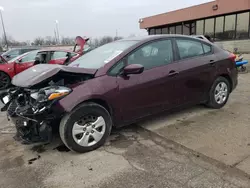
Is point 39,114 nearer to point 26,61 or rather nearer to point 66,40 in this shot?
point 26,61

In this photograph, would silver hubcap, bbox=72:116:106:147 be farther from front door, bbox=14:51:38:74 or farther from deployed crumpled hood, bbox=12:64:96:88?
front door, bbox=14:51:38:74

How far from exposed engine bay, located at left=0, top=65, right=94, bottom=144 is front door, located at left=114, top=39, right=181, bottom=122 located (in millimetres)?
618

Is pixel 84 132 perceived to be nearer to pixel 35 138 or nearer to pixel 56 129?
pixel 56 129

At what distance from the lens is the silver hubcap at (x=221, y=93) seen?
4.77 m

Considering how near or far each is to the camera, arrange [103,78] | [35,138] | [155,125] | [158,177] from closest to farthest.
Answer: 1. [158,177]
2. [35,138]
3. [103,78]
4. [155,125]

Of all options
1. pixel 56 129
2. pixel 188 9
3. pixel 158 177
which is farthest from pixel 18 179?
pixel 188 9

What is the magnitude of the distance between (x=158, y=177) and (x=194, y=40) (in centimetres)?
282

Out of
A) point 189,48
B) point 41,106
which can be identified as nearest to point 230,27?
point 189,48

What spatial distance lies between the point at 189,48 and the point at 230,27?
16.2 metres

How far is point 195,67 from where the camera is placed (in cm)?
427

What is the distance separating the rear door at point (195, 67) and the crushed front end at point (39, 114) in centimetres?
208

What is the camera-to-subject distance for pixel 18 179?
272cm

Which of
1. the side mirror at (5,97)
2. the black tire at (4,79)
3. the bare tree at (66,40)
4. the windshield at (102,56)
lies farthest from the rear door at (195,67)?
the bare tree at (66,40)

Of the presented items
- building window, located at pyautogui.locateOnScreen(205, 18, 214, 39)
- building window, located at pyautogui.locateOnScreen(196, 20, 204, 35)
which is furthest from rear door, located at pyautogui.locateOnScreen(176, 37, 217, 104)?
building window, located at pyautogui.locateOnScreen(196, 20, 204, 35)
